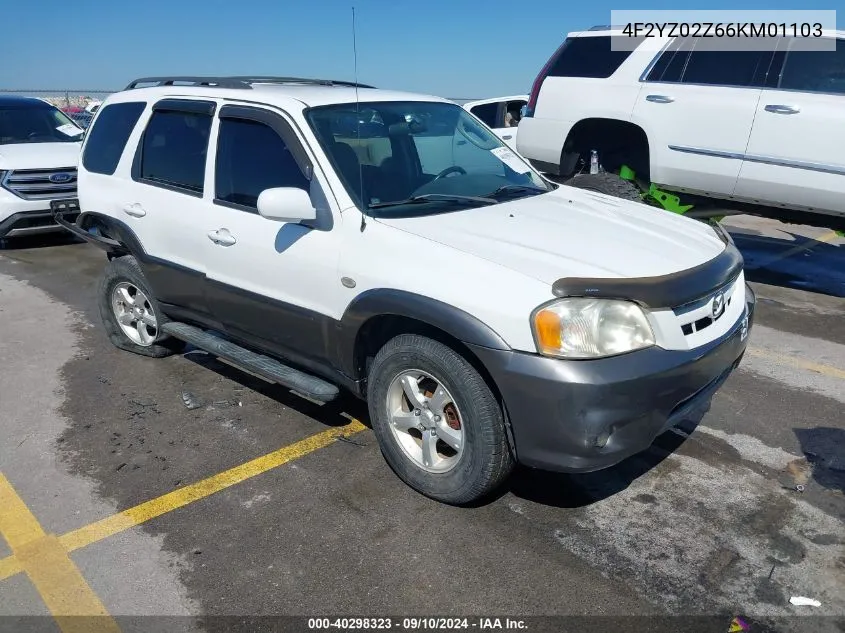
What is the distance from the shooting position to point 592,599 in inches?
109

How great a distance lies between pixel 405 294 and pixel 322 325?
0.66 meters

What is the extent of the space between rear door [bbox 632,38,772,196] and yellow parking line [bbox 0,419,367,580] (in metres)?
4.40

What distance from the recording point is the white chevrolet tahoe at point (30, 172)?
877 centimetres

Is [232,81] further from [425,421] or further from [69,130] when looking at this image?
[69,130]

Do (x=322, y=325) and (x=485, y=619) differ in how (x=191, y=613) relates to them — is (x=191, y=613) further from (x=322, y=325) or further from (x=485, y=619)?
(x=322, y=325)

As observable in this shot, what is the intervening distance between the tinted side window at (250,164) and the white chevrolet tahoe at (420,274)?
0.5 inches

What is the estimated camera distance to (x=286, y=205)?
11.3 feet

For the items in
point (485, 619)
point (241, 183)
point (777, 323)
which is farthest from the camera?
point (777, 323)

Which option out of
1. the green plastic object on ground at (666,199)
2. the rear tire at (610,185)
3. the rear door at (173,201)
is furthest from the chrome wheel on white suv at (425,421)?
the green plastic object on ground at (666,199)

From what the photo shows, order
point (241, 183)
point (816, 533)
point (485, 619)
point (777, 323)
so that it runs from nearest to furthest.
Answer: point (485, 619)
point (816, 533)
point (241, 183)
point (777, 323)

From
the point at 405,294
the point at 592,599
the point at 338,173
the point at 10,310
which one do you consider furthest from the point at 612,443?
the point at 10,310

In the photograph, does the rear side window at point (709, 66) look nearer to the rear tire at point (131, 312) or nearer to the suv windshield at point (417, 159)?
the suv windshield at point (417, 159)

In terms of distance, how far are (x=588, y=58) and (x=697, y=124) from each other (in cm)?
142

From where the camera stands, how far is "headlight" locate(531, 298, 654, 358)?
282 cm
